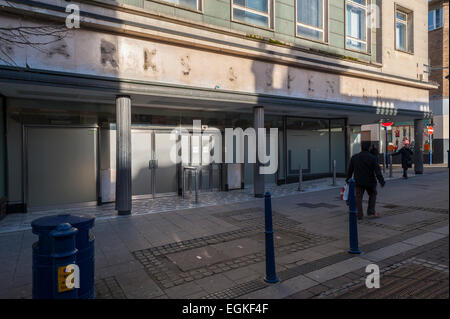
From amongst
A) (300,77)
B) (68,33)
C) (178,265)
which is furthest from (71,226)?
(300,77)

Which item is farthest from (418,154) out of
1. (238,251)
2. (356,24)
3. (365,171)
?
(238,251)

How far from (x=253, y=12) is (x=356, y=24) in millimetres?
6163

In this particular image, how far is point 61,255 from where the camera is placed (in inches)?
112

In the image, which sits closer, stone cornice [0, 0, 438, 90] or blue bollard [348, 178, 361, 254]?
blue bollard [348, 178, 361, 254]

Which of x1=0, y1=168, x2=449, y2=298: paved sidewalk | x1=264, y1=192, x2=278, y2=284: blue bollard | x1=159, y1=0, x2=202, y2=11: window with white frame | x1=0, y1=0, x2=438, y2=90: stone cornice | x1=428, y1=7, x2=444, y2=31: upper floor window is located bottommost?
x1=0, y1=168, x2=449, y2=298: paved sidewalk

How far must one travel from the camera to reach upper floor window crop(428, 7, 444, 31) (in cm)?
2509

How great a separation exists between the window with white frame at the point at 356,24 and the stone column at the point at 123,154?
399 inches

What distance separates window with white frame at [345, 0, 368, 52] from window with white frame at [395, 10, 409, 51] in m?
2.72

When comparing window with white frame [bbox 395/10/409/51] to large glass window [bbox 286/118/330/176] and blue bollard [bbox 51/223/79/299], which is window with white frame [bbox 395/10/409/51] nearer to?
large glass window [bbox 286/118/330/176]

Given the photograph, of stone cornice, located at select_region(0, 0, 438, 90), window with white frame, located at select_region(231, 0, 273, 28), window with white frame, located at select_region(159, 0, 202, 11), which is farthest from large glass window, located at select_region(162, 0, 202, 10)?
window with white frame, located at select_region(231, 0, 273, 28)

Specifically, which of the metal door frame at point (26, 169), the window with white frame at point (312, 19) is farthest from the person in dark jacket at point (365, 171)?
the metal door frame at point (26, 169)

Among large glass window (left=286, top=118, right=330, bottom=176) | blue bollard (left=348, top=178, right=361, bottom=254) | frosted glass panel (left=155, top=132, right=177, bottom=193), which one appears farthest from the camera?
large glass window (left=286, top=118, right=330, bottom=176)

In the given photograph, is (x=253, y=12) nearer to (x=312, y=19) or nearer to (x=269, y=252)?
(x=312, y=19)

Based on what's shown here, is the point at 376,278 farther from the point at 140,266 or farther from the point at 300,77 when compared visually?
the point at 300,77
